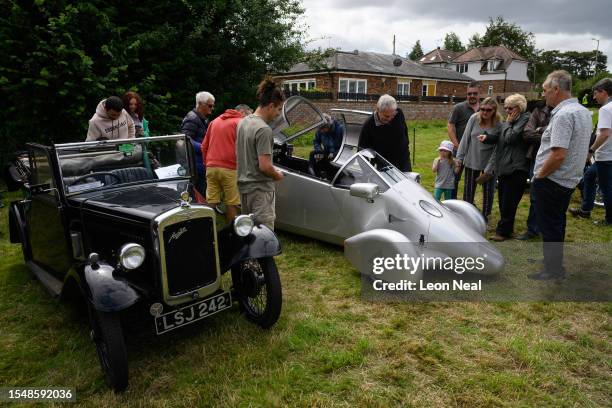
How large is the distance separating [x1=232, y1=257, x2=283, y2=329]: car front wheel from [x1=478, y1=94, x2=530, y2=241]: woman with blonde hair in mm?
3535

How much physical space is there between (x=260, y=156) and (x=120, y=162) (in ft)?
4.60

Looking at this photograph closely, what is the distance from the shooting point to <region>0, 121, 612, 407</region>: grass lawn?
2711 millimetres

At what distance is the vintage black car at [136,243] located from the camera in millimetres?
2824

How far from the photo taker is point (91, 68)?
8.28 m

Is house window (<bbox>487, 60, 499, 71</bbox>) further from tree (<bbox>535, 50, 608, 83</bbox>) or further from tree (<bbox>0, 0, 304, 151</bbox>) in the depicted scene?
tree (<bbox>0, 0, 304, 151</bbox>)

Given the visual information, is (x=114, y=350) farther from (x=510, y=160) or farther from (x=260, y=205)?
(x=510, y=160)

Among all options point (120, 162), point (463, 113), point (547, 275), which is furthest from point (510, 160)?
point (120, 162)

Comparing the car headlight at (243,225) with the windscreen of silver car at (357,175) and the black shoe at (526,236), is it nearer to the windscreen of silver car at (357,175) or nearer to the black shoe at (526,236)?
the windscreen of silver car at (357,175)

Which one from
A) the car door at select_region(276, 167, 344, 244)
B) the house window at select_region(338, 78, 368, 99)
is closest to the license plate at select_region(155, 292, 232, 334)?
the car door at select_region(276, 167, 344, 244)

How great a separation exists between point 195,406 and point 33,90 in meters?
7.97

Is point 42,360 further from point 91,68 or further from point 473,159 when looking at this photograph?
point 91,68

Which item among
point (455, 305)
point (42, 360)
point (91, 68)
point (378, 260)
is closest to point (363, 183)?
point (378, 260)

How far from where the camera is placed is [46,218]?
393cm

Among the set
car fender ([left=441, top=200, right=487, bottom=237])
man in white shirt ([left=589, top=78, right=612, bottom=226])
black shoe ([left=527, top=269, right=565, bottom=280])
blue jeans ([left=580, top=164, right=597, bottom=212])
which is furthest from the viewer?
blue jeans ([left=580, top=164, right=597, bottom=212])
